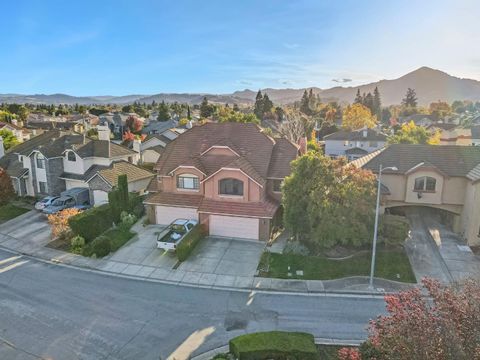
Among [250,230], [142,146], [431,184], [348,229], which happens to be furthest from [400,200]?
[142,146]

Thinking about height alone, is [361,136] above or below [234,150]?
below

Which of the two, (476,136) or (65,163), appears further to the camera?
(476,136)

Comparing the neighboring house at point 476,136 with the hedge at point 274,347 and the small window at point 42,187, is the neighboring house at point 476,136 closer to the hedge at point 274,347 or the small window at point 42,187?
the hedge at point 274,347

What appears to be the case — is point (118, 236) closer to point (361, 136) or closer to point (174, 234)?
point (174, 234)

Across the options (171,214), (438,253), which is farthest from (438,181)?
(171,214)

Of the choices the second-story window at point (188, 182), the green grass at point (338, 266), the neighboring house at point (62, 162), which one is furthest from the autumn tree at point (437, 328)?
the neighboring house at point (62, 162)

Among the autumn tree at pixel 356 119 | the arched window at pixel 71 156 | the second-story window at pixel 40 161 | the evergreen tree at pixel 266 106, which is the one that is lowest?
the second-story window at pixel 40 161
